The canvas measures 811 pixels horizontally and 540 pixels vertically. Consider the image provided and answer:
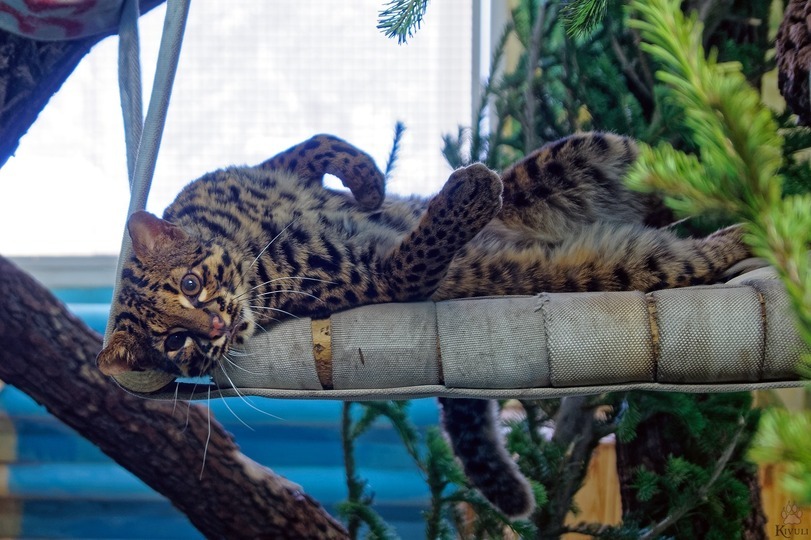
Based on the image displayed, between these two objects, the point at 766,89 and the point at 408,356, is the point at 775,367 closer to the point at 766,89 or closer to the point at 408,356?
the point at 408,356

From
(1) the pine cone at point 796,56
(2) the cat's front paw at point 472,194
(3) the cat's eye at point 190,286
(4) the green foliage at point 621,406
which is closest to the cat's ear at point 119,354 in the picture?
(3) the cat's eye at point 190,286

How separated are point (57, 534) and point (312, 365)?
8.48 feet

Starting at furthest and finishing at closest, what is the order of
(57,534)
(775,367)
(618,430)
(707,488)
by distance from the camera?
(57,534)
(707,488)
(618,430)
(775,367)

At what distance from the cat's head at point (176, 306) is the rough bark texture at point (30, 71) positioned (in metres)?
0.78

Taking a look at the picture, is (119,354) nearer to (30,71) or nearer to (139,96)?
(139,96)

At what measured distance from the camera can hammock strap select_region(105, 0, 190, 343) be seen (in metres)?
1.02

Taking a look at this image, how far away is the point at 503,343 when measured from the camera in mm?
1021

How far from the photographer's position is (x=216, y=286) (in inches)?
48.4

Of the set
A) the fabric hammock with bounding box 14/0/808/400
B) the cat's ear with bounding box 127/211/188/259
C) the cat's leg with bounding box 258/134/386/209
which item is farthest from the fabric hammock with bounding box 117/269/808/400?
the cat's leg with bounding box 258/134/386/209

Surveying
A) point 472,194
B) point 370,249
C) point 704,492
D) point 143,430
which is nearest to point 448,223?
point 472,194

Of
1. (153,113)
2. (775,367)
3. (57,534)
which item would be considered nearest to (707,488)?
(775,367)

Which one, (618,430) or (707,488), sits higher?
(618,430)

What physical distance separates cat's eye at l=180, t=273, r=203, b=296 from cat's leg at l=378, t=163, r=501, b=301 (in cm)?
34

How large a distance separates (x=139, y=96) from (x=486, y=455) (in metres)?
0.97
